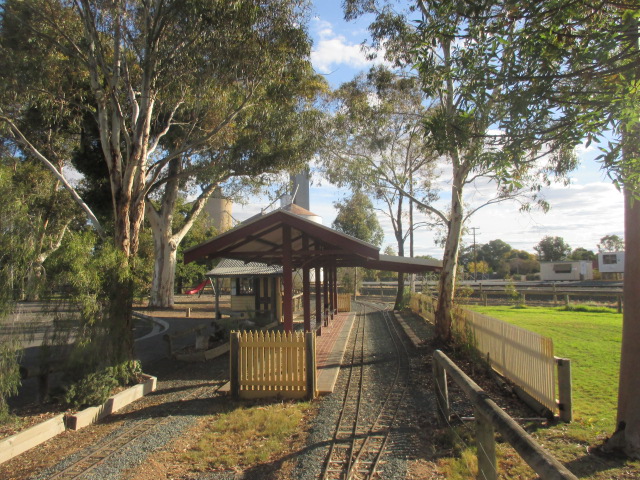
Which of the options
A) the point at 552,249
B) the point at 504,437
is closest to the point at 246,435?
the point at 504,437

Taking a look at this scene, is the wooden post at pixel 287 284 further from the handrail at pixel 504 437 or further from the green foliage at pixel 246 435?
the handrail at pixel 504 437

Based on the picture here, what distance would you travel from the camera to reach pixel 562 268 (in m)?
55.4

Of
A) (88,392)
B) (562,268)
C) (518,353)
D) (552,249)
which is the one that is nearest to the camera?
(88,392)

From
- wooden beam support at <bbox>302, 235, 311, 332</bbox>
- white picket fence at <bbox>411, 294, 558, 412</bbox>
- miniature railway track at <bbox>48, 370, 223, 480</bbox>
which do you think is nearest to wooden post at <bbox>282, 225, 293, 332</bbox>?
wooden beam support at <bbox>302, 235, 311, 332</bbox>

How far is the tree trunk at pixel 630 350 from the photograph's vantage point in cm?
467

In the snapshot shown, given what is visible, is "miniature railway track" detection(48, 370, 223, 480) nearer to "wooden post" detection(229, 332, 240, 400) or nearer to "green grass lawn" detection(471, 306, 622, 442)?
"wooden post" detection(229, 332, 240, 400)

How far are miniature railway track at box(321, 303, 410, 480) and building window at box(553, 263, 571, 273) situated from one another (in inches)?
2093

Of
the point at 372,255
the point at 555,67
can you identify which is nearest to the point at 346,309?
the point at 372,255

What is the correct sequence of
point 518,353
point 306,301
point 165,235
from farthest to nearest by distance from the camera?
point 165,235, point 306,301, point 518,353

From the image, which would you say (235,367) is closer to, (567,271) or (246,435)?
(246,435)

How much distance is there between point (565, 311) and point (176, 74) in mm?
19327

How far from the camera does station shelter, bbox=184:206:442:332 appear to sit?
936cm

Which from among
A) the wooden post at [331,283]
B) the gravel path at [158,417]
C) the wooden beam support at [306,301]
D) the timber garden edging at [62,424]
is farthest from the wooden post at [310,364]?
the wooden post at [331,283]

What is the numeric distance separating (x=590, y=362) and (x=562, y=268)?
51967 mm
